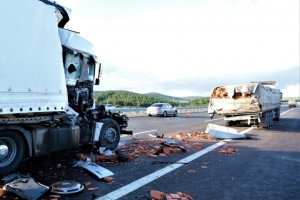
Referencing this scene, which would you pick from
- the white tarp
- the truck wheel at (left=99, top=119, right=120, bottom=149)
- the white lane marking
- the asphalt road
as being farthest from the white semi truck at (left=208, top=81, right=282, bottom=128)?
the white tarp

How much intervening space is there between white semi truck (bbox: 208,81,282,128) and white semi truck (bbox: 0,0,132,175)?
10.8 metres

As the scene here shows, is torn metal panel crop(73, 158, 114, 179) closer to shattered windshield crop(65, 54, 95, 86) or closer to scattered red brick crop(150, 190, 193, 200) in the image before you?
scattered red brick crop(150, 190, 193, 200)

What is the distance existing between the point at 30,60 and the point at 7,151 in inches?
65.8

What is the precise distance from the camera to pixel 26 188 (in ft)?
14.7

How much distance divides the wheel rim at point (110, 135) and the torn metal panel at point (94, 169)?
147cm

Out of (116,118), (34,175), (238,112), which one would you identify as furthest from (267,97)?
(34,175)

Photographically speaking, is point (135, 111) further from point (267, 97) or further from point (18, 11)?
point (18, 11)

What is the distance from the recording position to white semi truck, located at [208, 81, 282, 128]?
15.6 metres

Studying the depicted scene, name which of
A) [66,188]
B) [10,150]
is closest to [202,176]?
[66,188]

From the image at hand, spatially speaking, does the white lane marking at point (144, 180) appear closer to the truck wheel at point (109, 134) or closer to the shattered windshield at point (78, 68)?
the truck wheel at point (109, 134)

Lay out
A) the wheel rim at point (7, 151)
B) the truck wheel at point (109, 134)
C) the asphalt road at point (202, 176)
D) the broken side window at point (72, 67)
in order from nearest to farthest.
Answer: the asphalt road at point (202, 176) < the wheel rim at point (7, 151) < the broken side window at point (72, 67) < the truck wheel at point (109, 134)

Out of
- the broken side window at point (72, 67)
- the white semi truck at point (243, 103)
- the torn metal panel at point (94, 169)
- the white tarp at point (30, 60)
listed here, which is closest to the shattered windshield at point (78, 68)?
the broken side window at point (72, 67)

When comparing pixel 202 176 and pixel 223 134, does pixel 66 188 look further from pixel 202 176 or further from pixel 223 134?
pixel 223 134

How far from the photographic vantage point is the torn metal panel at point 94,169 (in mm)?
5719
